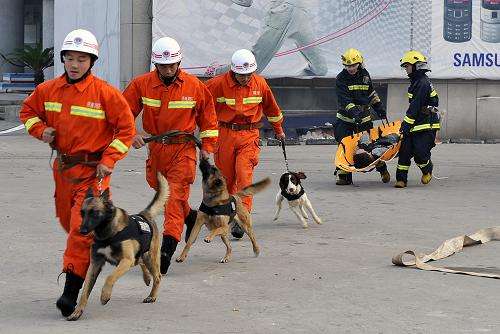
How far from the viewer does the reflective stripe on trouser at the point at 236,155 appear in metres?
11.7

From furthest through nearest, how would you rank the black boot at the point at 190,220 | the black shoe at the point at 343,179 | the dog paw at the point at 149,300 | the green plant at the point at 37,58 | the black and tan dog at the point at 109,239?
the green plant at the point at 37,58, the black shoe at the point at 343,179, the black boot at the point at 190,220, the dog paw at the point at 149,300, the black and tan dog at the point at 109,239

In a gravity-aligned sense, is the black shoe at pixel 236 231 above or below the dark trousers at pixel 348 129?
below

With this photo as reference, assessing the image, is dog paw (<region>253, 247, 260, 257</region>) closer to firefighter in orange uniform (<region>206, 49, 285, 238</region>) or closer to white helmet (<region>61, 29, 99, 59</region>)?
firefighter in orange uniform (<region>206, 49, 285, 238</region>)

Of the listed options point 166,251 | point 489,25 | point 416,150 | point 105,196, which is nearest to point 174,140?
point 166,251

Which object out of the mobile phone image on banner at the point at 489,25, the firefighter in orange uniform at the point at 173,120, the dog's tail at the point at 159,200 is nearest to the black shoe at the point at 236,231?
the firefighter in orange uniform at the point at 173,120

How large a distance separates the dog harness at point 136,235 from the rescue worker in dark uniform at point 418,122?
881cm

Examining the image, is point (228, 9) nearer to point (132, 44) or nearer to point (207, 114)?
point (132, 44)

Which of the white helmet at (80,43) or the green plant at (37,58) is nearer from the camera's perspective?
the white helmet at (80,43)

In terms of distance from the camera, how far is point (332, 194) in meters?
15.7

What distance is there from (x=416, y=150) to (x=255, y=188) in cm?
617

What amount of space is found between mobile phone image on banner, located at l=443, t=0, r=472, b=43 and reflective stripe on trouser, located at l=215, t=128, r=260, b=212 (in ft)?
43.7

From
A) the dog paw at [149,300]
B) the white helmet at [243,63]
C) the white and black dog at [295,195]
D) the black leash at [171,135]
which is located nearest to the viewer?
the dog paw at [149,300]

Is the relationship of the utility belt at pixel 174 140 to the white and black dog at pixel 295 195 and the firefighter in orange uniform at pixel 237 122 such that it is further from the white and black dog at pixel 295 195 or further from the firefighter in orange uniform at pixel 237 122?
the white and black dog at pixel 295 195

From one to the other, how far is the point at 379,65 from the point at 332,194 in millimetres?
9346
